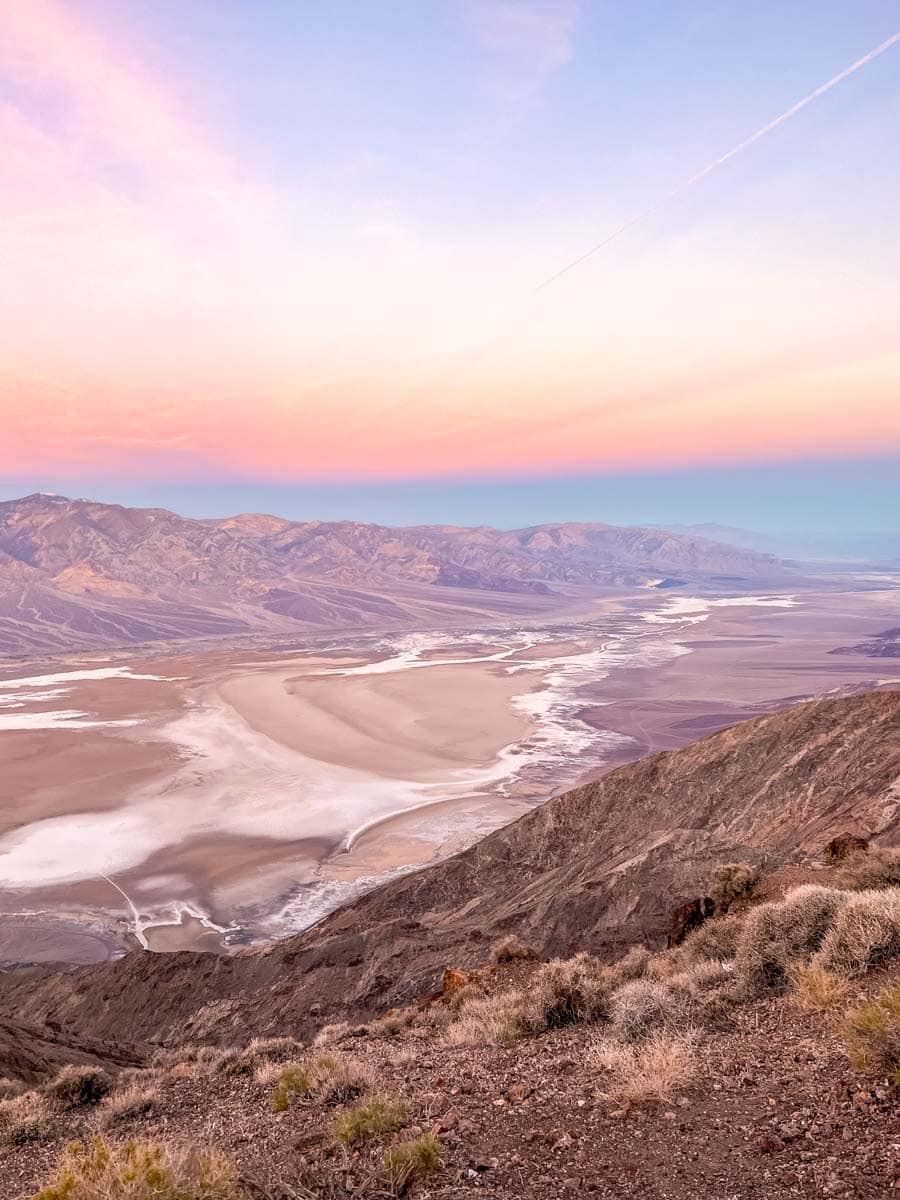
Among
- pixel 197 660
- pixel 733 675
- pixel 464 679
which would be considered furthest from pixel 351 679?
pixel 733 675

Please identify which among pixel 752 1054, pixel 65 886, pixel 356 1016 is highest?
pixel 752 1054

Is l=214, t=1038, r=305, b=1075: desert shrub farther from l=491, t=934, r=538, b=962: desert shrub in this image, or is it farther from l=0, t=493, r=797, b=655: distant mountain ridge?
l=0, t=493, r=797, b=655: distant mountain ridge

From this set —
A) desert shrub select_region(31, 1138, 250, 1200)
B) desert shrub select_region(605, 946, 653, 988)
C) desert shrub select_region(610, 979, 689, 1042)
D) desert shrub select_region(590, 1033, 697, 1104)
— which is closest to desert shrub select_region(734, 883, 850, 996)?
desert shrub select_region(610, 979, 689, 1042)

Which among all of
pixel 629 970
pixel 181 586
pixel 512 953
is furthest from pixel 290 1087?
pixel 181 586

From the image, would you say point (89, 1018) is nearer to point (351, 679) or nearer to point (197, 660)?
point (351, 679)

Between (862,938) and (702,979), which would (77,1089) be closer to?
(702,979)
